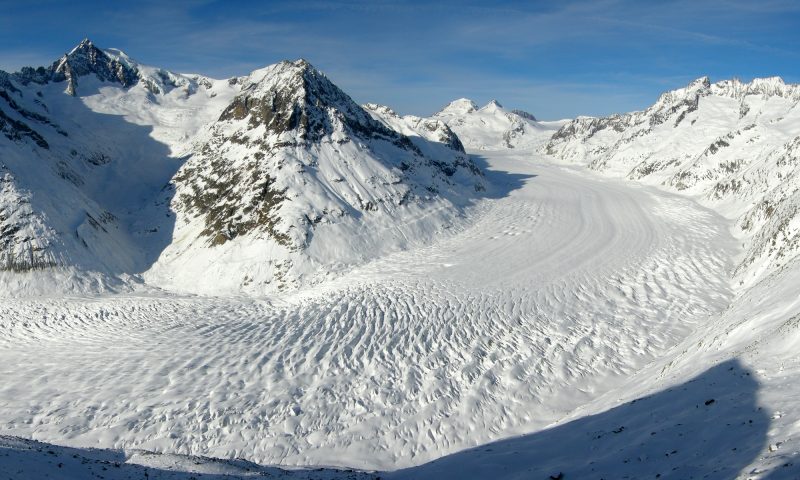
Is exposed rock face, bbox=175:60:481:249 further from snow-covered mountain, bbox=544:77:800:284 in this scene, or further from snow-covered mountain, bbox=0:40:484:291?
snow-covered mountain, bbox=544:77:800:284

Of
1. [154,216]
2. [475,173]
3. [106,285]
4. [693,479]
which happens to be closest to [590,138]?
[475,173]

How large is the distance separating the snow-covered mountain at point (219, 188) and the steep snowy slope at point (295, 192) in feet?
0.45

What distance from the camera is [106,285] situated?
118ft

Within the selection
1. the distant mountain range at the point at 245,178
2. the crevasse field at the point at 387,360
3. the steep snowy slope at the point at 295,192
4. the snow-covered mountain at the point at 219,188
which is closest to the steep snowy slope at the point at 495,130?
the distant mountain range at the point at 245,178

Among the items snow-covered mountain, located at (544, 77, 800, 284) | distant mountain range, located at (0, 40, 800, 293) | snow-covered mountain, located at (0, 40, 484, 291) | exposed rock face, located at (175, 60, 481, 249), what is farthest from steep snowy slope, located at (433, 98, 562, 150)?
exposed rock face, located at (175, 60, 481, 249)

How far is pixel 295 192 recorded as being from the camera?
Answer: 42.5 m

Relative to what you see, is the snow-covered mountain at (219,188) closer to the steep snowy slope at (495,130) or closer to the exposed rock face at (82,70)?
the exposed rock face at (82,70)

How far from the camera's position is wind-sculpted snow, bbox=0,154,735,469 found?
2009 cm

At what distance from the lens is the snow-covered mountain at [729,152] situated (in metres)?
34.2

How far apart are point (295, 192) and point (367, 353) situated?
21.3 meters

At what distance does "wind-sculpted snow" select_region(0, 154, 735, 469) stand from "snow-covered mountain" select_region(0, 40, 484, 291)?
419 cm

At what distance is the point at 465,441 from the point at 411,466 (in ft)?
8.63

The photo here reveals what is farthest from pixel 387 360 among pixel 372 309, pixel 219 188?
pixel 219 188

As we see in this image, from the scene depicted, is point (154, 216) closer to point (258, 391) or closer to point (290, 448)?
point (258, 391)
